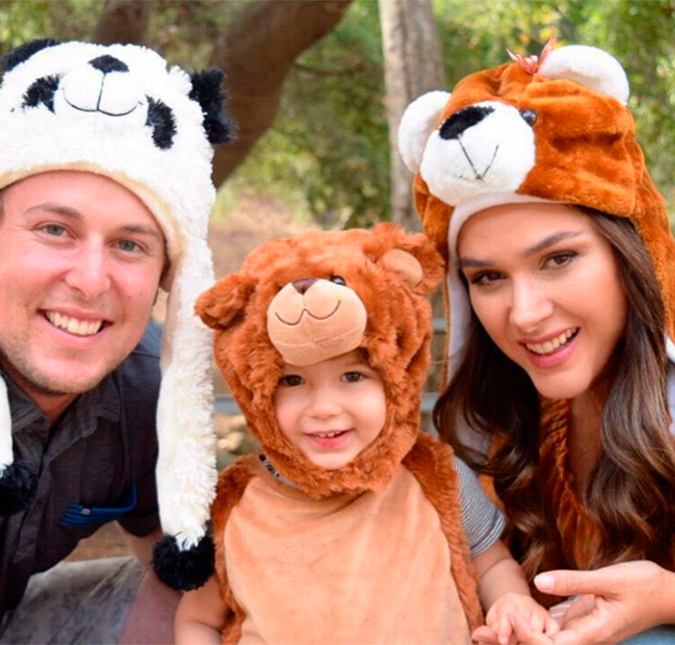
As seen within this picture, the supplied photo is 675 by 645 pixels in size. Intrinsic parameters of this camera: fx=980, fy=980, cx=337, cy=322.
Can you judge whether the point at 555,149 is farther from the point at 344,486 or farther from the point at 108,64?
Result: the point at 108,64

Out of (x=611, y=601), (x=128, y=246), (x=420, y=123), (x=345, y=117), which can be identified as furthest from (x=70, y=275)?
(x=345, y=117)

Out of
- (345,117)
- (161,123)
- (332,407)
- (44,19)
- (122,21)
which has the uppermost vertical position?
(44,19)

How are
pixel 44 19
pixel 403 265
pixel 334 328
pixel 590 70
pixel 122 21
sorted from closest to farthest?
pixel 334 328, pixel 403 265, pixel 590 70, pixel 122 21, pixel 44 19

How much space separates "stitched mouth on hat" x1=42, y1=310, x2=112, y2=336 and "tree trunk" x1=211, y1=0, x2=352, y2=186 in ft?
10.4

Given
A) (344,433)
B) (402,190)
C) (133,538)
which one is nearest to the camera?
(344,433)

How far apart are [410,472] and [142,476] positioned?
2.75 feet

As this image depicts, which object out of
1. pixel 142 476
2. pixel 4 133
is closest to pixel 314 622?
pixel 142 476

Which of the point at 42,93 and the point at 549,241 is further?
the point at 42,93

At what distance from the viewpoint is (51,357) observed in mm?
2324

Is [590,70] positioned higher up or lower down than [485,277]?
higher up

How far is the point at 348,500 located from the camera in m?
2.16

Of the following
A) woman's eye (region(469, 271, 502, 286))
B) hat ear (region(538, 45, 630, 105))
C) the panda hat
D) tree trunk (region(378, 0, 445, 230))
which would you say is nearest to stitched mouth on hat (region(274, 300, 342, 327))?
the panda hat

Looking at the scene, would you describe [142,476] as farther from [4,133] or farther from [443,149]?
[443,149]

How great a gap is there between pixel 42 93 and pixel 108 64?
17 cm
